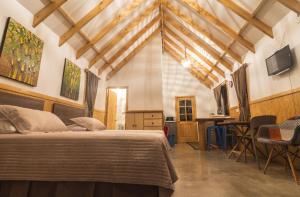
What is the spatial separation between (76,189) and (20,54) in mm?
2182

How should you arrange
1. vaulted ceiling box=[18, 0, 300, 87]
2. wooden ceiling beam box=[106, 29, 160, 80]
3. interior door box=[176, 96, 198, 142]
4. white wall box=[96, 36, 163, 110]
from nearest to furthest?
vaulted ceiling box=[18, 0, 300, 87] → white wall box=[96, 36, 163, 110] → wooden ceiling beam box=[106, 29, 160, 80] → interior door box=[176, 96, 198, 142]

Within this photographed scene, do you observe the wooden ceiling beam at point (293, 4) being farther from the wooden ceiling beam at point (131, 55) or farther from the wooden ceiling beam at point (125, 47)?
the wooden ceiling beam at point (131, 55)

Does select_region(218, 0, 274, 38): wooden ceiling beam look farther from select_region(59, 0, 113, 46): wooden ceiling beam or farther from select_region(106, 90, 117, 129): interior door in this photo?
select_region(106, 90, 117, 129): interior door

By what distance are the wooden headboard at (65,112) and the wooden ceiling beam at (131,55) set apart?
265 centimetres

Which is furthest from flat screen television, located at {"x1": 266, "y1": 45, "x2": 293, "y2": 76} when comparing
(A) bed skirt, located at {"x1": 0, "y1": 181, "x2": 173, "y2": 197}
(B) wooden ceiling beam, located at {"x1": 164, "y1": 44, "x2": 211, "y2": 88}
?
(B) wooden ceiling beam, located at {"x1": 164, "y1": 44, "x2": 211, "y2": 88}

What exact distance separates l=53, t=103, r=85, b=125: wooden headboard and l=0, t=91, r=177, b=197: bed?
73.4 inches

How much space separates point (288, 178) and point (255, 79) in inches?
96.7

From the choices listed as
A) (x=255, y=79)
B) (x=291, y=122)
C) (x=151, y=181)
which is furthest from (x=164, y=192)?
(x=255, y=79)

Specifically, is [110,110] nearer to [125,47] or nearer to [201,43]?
[125,47]

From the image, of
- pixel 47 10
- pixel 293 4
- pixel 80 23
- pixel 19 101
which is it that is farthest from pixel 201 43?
pixel 19 101

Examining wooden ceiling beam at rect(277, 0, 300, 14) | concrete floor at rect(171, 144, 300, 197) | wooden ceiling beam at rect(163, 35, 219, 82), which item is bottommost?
concrete floor at rect(171, 144, 300, 197)

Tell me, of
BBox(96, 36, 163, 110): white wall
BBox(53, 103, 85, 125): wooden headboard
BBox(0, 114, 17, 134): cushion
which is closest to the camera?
BBox(0, 114, 17, 134): cushion

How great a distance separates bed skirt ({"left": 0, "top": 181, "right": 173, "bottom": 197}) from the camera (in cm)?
114

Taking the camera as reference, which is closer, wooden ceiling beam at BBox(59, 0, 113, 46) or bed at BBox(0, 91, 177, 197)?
bed at BBox(0, 91, 177, 197)
